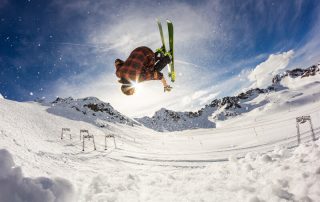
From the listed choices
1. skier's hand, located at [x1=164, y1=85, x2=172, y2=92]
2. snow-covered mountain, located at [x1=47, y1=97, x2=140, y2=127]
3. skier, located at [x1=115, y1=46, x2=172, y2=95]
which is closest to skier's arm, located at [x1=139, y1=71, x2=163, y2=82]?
skier, located at [x1=115, y1=46, x2=172, y2=95]

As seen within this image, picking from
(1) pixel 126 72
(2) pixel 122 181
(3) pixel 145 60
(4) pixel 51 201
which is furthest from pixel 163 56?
(4) pixel 51 201

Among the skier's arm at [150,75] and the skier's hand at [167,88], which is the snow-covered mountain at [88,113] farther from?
the skier's arm at [150,75]

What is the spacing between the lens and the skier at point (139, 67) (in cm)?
759

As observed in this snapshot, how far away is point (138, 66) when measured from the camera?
7.61 meters

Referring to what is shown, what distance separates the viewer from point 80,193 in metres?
5.99

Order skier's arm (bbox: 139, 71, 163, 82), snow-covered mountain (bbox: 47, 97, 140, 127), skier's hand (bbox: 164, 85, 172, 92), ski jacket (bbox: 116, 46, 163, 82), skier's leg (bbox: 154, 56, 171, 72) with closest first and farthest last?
ski jacket (bbox: 116, 46, 163, 82) < skier's arm (bbox: 139, 71, 163, 82) < skier's leg (bbox: 154, 56, 171, 72) < skier's hand (bbox: 164, 85, 172, 92) < snow-covered mountain (bbox: 47, 97, 140, 127)

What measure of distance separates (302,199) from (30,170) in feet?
22.7

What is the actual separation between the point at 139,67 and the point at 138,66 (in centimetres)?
5

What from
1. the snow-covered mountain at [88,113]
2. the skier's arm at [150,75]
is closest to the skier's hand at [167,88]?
the skier's arm at [150,75]

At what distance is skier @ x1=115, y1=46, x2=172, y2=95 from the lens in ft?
24.9

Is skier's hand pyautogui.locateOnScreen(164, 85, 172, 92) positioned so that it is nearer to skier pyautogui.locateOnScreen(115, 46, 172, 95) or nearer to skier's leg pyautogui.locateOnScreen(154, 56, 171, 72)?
skier pyautogui.locateOnScreen(115, 46, 172, 95)

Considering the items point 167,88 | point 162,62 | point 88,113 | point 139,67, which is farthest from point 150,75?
point 88,113

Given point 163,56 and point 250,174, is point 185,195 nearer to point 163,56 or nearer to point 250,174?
point 250,174

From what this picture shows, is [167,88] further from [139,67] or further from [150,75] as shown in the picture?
[139,67]
